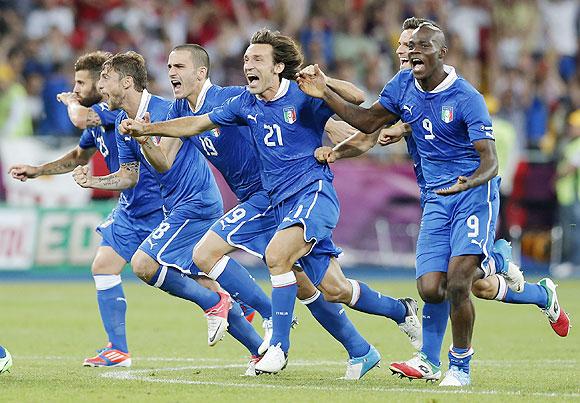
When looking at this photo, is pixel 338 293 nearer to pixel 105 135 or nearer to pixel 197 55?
pixel 197 55

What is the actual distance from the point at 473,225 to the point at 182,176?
2718mm

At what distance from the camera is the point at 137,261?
397 inches

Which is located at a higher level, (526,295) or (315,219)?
(315,219)

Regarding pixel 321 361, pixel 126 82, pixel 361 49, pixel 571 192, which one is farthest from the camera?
pixel 361 49

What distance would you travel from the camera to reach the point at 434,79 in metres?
8.80

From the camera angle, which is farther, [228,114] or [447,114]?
[228,114]

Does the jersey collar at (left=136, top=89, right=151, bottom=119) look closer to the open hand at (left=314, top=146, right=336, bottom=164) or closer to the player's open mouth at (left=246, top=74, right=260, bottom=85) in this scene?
the player's open mouth at (left=246, top=74, right=260, bottom=85)

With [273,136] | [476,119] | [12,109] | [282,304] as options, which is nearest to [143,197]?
[273,136]

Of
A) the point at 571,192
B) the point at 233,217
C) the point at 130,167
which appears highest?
the point at 130,167

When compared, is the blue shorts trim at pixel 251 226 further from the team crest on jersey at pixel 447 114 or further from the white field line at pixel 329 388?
the team crest on jersey at pixel 447 114

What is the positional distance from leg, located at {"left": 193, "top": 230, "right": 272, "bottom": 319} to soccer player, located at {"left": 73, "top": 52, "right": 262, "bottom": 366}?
Answer: 17 cm

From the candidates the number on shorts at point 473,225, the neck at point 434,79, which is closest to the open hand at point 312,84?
the neck at point 434,79

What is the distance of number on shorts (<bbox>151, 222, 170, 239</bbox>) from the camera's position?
10188mm

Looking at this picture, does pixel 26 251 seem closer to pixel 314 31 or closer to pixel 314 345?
pixel 314 31
